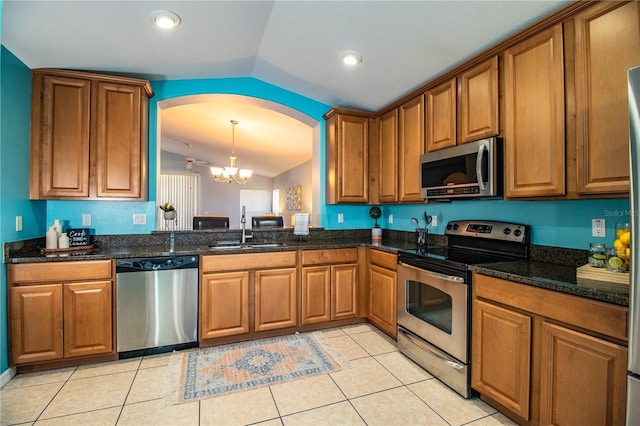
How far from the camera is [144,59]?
259 cm

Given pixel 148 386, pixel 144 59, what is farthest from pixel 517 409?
pixel 144 59

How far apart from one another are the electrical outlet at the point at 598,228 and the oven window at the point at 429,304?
3.01 feet

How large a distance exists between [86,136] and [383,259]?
2.81 m

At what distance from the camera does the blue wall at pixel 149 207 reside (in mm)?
1896

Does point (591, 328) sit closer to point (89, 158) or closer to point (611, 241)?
point (611, 241)

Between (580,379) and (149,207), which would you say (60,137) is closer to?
(149,207)

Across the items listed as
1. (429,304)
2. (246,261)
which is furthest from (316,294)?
(429,304)

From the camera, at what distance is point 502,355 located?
68.7 inches

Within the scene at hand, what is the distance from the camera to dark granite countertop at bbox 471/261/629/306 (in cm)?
129

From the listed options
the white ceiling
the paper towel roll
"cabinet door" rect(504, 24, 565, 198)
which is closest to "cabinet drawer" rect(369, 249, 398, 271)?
the paper towel roll

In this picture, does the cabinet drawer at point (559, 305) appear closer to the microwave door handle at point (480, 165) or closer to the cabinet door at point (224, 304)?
the microwave door handle at point (480, 165)

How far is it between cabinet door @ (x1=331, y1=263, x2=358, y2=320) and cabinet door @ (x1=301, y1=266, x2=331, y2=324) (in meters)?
0.05

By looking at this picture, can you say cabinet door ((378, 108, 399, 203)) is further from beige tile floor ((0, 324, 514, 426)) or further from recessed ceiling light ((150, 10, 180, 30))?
recessed ceiling light ((150, 10, 180, 30))

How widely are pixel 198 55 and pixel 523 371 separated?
3311 millimetres
